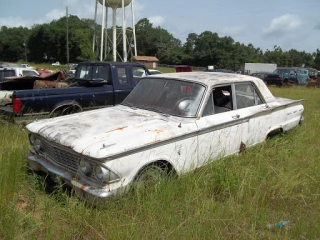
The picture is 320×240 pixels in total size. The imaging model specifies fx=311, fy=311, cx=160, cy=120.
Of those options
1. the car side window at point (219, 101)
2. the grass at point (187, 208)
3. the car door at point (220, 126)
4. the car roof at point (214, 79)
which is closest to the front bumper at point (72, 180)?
the grass at point (187, 208)

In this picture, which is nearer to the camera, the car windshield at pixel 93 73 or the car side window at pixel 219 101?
the car side window at pixel 219 101

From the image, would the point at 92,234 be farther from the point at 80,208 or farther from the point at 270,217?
the point at 270,217

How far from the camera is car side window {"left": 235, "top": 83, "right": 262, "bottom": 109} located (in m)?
4.94

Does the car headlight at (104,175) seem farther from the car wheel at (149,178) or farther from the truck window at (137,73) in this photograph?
the truck window at (137,73)

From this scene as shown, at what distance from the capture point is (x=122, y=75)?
7598 mm

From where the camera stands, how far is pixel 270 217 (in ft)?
11.0

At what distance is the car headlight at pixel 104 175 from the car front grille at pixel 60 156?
0.32m

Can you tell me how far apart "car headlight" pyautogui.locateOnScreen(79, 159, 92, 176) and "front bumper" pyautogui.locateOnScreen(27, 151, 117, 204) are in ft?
0.42

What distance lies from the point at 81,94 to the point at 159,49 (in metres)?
99.2

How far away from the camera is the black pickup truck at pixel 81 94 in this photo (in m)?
6.04

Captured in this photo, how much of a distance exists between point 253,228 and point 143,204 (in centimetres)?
111

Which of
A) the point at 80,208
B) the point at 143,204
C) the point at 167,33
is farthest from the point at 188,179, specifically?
the point at 167,33

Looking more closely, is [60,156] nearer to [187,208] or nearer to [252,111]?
[187,208]

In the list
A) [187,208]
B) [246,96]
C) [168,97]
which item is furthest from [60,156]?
[246,96]
